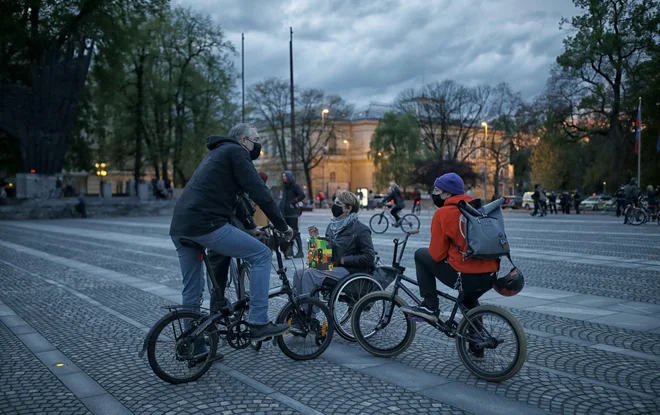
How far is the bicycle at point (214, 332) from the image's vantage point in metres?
4.52

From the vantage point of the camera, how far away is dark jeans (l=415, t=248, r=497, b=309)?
4621 mm

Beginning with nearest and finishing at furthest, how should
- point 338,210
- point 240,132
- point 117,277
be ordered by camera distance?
point 240,132, point 338,210, point 117,277

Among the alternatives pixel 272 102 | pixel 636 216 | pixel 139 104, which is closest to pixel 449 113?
pixel 272 102

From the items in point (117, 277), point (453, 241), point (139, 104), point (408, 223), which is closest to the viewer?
point (453, 241)

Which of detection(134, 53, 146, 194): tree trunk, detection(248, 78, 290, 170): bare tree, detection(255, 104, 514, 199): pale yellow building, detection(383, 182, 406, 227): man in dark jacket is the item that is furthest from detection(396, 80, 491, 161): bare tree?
detection(383, 182, 406, 227): man in dark jacket

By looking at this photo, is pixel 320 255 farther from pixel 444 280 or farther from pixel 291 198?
pixel 291 198

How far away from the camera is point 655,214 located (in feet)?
79.0

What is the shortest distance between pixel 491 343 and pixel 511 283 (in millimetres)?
475

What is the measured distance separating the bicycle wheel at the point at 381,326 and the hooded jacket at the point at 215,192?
129cm

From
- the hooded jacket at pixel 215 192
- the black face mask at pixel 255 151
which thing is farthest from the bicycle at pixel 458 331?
the black face mask at pixel 255 151

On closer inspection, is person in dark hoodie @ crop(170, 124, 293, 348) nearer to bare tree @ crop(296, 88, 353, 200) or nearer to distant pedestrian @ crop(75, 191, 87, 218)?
distant pedestrian @ crop(75, 191, 87, 218)

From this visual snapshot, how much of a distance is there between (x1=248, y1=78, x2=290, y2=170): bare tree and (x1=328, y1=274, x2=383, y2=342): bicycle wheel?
51144 mm

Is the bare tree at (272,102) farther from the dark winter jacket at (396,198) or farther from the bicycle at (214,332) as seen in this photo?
the bicycle at (214,332)

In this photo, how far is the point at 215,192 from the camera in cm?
460
